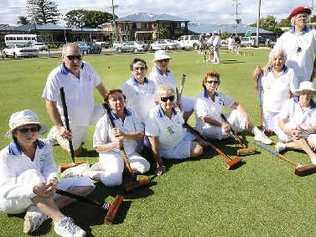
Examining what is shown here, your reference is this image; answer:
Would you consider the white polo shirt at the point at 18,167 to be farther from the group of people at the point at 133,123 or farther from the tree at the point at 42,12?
the tree at the point at 42,12

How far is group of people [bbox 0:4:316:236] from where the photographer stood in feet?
15.0

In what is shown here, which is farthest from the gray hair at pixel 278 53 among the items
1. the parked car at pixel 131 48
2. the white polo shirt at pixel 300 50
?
the parked car at pixel 131 48

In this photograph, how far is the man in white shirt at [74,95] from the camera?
267 inches

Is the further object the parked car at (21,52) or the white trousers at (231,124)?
the parked car at (21,52)

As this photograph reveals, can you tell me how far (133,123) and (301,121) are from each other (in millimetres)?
2808

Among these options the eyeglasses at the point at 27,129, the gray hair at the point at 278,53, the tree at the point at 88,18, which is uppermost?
the tree at the point at 88,18

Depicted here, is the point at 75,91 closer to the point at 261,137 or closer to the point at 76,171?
the point at 76,171

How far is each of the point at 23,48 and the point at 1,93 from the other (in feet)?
98.8

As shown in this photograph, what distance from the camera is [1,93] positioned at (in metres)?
14.9

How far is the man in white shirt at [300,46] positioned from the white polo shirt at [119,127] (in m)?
3.28

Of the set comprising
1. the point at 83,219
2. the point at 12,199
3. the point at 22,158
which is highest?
the point at 22,158

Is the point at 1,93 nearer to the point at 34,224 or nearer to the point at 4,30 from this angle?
the point at 34,224

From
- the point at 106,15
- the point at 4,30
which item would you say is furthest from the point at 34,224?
the point at 106,15

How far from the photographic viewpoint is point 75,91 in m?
7.09
